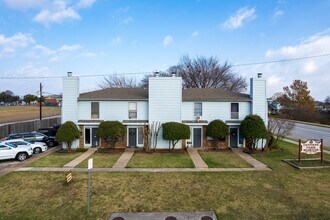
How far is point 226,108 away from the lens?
69.9 ft

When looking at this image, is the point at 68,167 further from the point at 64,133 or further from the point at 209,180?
the point at 209,180

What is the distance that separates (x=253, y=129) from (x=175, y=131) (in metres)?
6.59

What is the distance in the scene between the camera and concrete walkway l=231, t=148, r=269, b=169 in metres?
15.2

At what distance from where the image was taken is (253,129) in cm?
1911

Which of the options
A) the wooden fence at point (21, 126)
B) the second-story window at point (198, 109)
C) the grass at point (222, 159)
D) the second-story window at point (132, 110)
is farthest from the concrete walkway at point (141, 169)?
the wooden fence at point (21, 126)

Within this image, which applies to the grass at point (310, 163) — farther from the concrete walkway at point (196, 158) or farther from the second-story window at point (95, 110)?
the second-story window at point (95, 110)

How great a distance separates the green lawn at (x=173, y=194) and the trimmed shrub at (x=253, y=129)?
5282 mm

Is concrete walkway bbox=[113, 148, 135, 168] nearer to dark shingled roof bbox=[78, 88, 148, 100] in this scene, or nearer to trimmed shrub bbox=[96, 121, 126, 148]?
trimmed shrub bbox=[96, 121, 126, 148]

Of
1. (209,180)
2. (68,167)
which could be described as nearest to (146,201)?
(209,180)

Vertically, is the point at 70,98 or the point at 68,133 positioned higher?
the point at 70,98

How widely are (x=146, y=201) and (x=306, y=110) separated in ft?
185

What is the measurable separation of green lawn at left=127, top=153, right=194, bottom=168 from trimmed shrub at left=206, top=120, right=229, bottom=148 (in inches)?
126

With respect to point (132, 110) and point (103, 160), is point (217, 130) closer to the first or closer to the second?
point (132, 110)

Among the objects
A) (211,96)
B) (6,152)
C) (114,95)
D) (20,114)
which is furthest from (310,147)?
(20,114)
